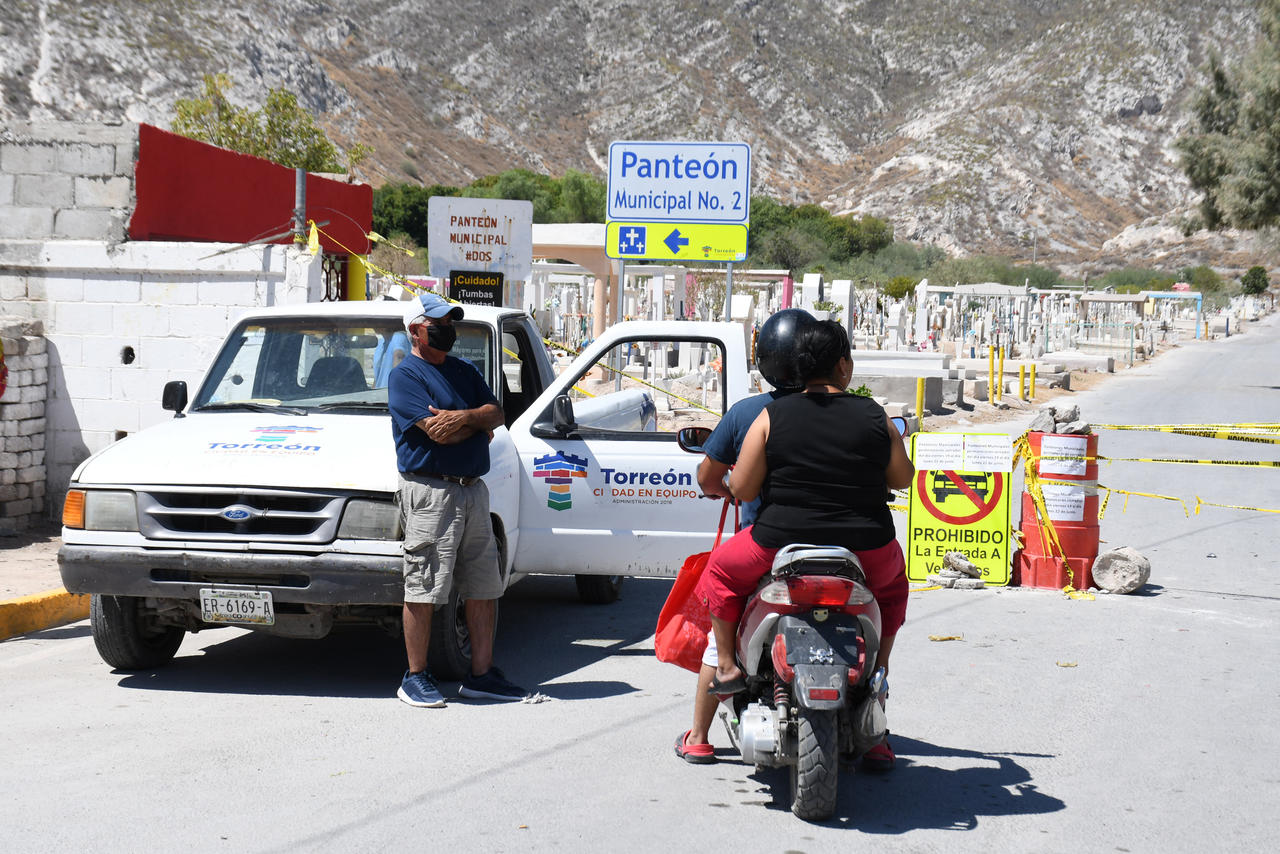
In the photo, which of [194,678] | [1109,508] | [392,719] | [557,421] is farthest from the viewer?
[1109,508]

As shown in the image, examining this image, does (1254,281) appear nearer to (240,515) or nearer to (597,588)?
(597,588)

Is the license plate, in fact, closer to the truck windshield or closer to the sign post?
the truck windshield

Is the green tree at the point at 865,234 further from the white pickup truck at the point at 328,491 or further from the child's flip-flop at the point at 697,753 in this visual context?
the child's flip-flop at the point at 697,753

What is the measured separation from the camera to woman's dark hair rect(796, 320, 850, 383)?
4.62 metres

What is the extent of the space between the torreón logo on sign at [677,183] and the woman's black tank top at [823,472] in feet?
28.3

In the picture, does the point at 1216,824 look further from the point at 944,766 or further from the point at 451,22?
the point at 451,22

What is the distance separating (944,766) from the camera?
17.1 feet

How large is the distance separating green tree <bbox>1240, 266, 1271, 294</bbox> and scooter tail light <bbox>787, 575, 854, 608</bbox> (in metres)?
111

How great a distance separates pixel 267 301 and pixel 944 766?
7.26 m

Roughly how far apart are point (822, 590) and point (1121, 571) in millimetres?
5116

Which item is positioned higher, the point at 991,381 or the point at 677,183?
the point at 677,183

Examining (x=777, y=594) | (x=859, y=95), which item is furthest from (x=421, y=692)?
(x=859, y=95)

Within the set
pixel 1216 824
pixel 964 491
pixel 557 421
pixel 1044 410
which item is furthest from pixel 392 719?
pixel 1044 410

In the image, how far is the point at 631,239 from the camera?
13.3 meters
